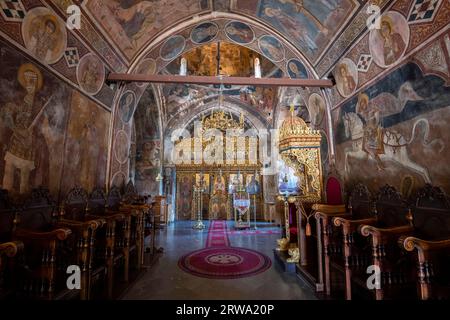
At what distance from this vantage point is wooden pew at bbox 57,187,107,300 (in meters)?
3.03

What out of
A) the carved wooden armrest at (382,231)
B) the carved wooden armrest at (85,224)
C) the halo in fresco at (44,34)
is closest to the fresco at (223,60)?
the halo in fresco at (44,34)

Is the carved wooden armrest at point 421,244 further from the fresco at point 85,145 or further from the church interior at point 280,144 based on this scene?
the fresco at point 85,145

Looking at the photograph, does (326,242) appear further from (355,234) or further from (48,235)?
(48,235)

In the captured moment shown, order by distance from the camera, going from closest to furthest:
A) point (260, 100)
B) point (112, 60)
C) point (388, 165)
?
point (388, 165)
point (112, 60)
point (260, 100)

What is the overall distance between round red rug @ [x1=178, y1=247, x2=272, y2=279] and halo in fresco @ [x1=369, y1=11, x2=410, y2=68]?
5.00 m

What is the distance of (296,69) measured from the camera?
22.2 feet

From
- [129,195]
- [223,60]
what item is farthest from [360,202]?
[223,60]

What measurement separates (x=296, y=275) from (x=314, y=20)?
19.5ft

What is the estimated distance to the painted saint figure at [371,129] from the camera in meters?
4.06

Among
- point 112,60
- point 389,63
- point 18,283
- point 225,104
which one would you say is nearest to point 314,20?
point 389,63

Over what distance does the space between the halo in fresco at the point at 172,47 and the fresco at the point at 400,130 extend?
5.29 meters

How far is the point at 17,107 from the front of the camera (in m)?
3.22

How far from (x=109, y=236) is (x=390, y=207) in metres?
5.03

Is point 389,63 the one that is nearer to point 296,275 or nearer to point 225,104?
point 296,275
